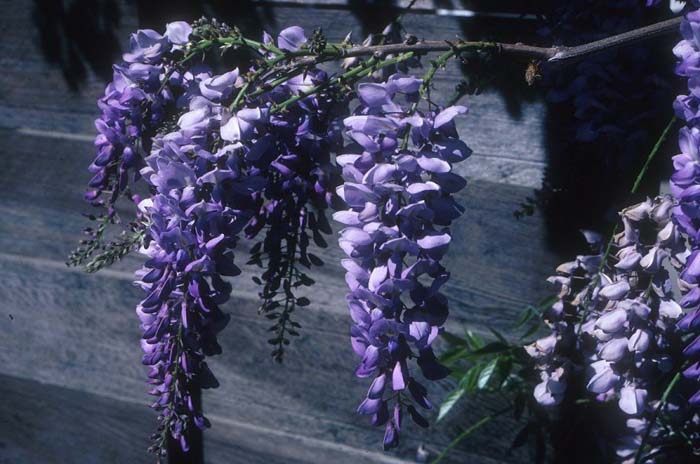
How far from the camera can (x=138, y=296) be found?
1480 mm

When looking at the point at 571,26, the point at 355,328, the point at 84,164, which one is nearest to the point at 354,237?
the point at 355,328

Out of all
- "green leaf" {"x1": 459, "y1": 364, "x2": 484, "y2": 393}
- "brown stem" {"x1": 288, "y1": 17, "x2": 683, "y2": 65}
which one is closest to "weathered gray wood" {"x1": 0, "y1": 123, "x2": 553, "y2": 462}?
"green leaf" {"x1": 459, "y1": 364, "x2": 484, "y2": 393}

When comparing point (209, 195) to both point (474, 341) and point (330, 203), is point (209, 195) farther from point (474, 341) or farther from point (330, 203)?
point (474, 341)

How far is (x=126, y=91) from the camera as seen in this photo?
27.4 inches

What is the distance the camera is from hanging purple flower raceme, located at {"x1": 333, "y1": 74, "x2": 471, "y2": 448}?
1.96 ft

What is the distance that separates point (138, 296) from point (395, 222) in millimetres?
1004

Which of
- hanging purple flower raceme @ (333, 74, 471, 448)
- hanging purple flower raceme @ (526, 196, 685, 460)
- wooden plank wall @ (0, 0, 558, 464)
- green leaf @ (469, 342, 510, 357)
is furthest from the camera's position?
wooden plank wall @ (0, 0, 558, 464)

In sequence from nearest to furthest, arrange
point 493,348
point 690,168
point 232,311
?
point 690,168 → point 493,348 → point 232,311

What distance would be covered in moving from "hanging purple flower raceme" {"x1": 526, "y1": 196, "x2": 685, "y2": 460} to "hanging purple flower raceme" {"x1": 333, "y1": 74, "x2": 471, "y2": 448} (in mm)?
234

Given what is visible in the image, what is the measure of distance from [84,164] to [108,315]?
0.33m

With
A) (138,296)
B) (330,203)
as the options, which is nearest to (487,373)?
(330,203)

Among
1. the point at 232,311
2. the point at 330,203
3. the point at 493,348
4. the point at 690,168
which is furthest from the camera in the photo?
the point at 232,311

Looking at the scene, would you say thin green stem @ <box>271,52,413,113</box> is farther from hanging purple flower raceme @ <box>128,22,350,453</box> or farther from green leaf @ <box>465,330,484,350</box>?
green leaf @ <box>465,330,484,350</box>

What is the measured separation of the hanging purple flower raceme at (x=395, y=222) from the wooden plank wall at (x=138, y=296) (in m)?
0.55
